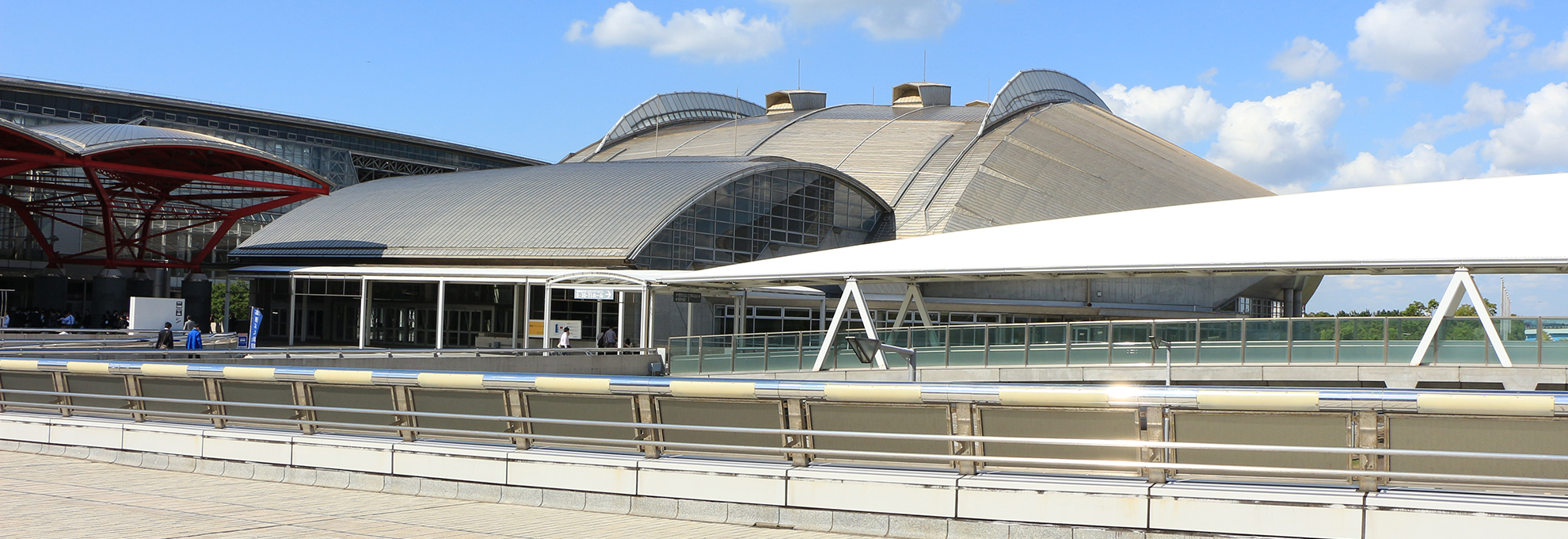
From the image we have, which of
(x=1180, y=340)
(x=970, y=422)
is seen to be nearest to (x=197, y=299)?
(x=1180, y=340)

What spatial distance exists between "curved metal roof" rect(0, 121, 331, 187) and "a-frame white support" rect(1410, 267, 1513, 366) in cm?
4135

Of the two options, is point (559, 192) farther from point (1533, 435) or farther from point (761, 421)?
point (1533, 435)

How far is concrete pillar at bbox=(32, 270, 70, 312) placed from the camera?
→ 5344cm

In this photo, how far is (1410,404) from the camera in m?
8.55

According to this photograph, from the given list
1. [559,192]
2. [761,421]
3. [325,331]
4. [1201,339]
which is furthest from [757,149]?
[761,421]

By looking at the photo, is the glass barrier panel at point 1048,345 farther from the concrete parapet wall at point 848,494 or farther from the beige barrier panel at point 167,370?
the beige barrier panel at point 167,370

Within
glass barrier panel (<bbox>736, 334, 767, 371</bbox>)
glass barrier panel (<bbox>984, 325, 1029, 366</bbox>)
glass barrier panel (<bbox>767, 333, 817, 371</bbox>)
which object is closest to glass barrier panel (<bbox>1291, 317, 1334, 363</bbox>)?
glass barrier panel (<bbox>984, 325, 1029, 366</bbox>)

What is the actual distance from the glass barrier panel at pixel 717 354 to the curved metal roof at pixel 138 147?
25517mm

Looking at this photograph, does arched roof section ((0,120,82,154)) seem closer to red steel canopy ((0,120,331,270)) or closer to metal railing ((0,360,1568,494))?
red steel canopy ((0,120,331,270))

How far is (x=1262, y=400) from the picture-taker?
8.91 m

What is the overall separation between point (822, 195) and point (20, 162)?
2984 centimetres

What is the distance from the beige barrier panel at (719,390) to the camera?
10656 millimetres

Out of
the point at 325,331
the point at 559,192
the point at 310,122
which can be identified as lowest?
the point at 325,331

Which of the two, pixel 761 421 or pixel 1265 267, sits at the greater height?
pixel 1265 267
